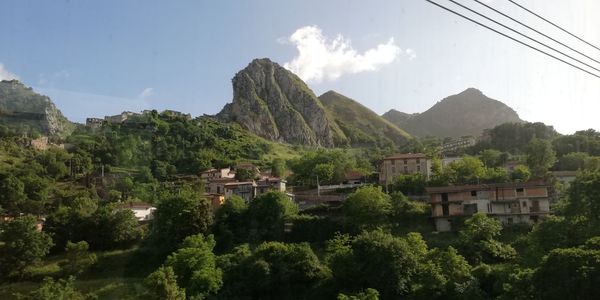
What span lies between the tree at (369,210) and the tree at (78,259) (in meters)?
21.6

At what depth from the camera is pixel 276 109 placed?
141 metres

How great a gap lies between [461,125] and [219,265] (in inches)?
6812

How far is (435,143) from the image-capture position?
11112 centimetres

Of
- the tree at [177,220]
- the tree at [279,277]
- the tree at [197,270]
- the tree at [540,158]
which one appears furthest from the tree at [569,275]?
the tree at [540,158]

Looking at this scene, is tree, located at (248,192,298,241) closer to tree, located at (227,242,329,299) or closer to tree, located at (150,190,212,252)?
tree, located at (150,190,212,252)

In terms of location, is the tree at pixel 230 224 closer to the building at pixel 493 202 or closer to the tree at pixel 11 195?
the building at pixel 493 202

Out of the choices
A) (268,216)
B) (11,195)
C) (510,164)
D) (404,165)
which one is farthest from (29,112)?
(510,164)

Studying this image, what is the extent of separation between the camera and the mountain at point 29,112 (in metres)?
110

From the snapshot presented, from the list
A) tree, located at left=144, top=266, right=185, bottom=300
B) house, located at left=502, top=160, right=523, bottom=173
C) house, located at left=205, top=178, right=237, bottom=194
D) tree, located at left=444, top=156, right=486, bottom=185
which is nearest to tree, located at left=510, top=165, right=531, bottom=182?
tree, located at left=444, top=156, right=486, bottom=185

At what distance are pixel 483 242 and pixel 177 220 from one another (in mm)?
25159

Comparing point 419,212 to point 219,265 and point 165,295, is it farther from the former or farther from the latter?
point 165,295

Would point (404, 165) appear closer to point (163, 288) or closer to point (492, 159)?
point (492, 159)

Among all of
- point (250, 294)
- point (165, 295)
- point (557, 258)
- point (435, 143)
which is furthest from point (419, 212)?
point (435, 143)

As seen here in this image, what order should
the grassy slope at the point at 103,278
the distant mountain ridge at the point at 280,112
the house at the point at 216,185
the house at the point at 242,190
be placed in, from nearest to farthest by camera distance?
the grassy slope at the point at 103,278 < the house at the point at 242,190 < the house at the point at 216,185 < the distant mountain ridge at the point at 280,112
